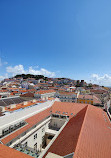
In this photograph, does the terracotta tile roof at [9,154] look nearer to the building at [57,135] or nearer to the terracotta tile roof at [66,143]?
the building at [57,135]

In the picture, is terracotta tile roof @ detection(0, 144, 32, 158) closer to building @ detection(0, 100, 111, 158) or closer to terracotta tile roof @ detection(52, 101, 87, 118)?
building @ detection(0, 100, 111, 158)

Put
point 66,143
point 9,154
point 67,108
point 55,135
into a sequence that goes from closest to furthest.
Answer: point 9,154 < point 66,143 < point 55,135 < point 67,108

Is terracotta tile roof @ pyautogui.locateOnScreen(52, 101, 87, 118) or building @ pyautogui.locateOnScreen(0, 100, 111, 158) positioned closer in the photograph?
building @ pyautogui.locateOnScreen(0, 100, 111, 158)

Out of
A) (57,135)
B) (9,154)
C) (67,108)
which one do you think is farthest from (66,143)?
(67,108)

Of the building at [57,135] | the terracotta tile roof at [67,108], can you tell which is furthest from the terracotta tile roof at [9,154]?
the terracotta tile roof at [67,108]

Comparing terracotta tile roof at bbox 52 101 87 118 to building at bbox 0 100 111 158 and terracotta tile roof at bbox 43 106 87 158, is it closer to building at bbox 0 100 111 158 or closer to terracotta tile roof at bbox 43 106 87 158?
building at bbox 0 100 111 158

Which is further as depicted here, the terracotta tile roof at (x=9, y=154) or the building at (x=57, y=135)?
the building at (x=57, y=135)

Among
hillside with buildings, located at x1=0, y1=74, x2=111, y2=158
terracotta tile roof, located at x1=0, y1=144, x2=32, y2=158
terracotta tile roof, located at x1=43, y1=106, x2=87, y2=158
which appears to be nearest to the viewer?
terracotta tile roof, located at x1=0, y1=144, x2=32, y2=158

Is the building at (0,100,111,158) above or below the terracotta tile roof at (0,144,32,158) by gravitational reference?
below

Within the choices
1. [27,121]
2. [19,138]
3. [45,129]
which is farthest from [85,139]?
[45,129]

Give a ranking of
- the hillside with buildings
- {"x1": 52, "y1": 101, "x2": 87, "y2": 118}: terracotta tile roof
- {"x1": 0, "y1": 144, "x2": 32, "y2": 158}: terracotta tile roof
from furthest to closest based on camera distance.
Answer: {"x1": 52, "y1": 101, "x2": 87, "y2": 118}: terracotta tile roof
the hillside with buildings
{"x1": 0, "y1": 144, "x2": 32, "y2": 158}: terracotta tile roof

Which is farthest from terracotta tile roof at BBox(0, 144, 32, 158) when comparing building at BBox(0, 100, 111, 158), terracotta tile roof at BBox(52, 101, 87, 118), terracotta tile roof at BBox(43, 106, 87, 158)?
terracotta tile roof at BBox(52, 101, 87, 118)

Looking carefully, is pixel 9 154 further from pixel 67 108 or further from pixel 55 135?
pixel 67 108

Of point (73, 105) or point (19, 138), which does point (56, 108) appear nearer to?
point (73, 105)
